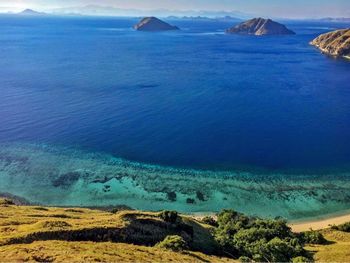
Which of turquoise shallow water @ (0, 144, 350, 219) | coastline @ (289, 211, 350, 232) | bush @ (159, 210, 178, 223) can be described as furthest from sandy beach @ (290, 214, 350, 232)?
bush @ (159, 210, 178, 223)

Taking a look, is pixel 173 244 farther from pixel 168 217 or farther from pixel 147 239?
pixel 168 217

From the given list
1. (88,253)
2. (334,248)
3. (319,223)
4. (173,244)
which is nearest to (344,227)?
(319,223)

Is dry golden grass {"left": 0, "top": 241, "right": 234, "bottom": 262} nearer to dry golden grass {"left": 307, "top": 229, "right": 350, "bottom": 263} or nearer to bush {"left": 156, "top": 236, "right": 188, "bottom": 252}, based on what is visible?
bush {"left": 156, "top": 236, "right": 188, "bottom": 252}

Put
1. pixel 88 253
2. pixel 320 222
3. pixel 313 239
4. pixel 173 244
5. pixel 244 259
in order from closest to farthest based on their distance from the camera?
pixel 88 253 → pixel 173 244 → pixel 244 259 → pixel 313 239 → pixel 320 222

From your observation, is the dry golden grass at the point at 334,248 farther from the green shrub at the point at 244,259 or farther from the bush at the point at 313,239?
the green shrub at the point at 244,259

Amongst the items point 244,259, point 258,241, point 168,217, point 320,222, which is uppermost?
point 168,217

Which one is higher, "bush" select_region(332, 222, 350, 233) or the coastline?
"bush" select_region(332, 222, 350, 233)

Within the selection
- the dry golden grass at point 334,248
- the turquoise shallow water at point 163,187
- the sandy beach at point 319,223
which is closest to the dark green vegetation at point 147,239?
the dry golden grass at point 334,248

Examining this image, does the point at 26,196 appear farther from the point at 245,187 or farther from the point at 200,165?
the point at 245,187
